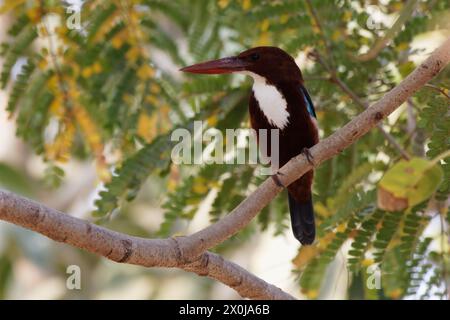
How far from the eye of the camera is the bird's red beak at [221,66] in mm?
3322

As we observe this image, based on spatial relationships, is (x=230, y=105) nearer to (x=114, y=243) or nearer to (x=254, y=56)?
(x=254, y=56)

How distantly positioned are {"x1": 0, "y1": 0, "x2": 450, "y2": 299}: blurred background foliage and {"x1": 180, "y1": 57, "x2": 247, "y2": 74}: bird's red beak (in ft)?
0.52

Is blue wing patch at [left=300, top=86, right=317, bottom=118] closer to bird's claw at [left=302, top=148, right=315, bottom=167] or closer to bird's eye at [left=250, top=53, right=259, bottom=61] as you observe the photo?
bird's eye at [left=250, top=53, right=259, bottom=61]

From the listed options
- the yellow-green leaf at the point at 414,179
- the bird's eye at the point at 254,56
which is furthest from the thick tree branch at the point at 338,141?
the bird's eye at the point at 254,56

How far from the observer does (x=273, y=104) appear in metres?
3.34

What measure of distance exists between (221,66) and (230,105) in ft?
0.77

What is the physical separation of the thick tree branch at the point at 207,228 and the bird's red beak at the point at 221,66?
2.87 ft

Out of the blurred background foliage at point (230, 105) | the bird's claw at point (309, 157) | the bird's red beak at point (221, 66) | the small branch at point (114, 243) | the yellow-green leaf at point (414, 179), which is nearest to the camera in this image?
the yellow-green leaf at point (414, 179)

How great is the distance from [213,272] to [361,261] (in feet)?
2.51

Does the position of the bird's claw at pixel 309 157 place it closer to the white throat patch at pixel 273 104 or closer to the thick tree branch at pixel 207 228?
the thick tree branch at pixel 207 228

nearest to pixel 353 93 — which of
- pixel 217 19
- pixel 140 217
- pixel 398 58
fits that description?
pixel 398 58

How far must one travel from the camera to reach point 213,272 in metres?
2.56
